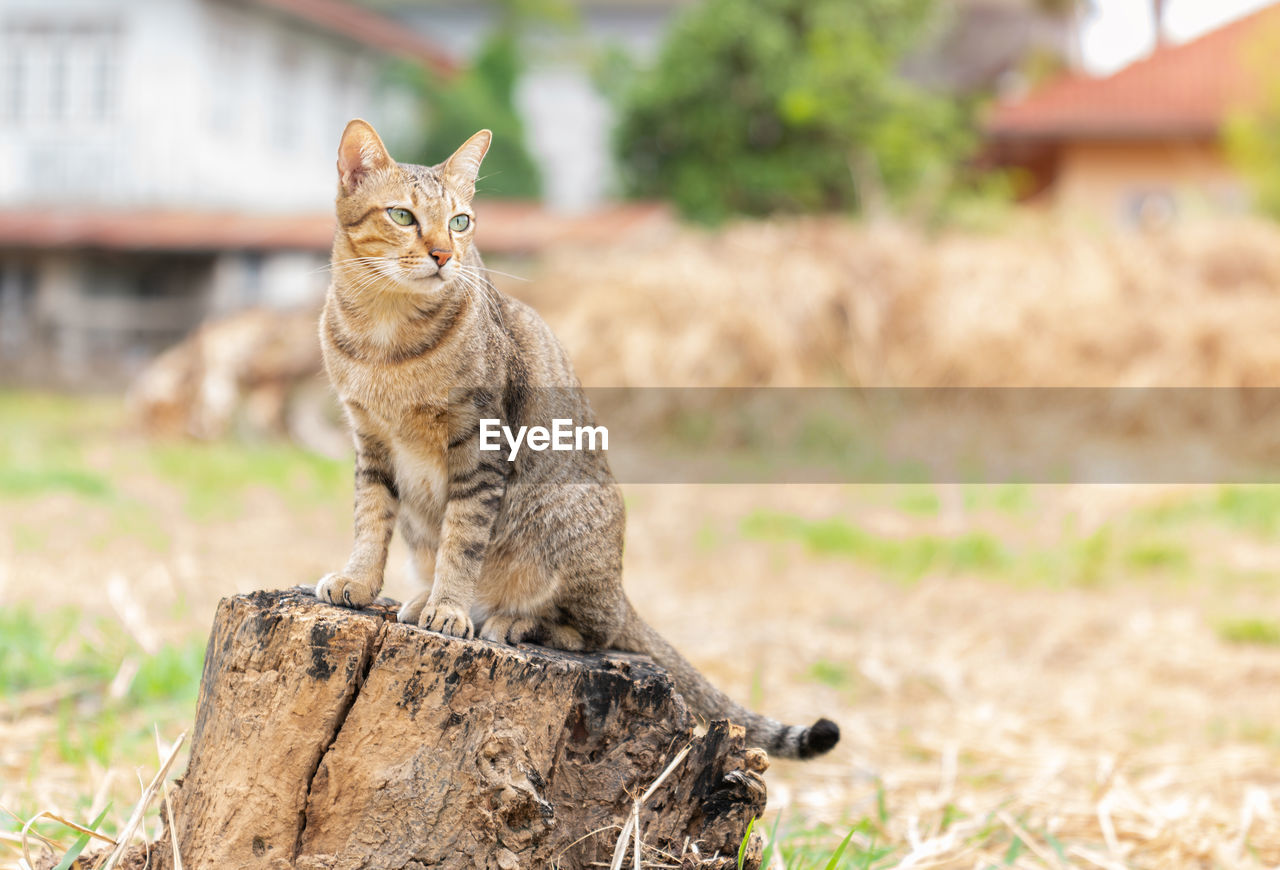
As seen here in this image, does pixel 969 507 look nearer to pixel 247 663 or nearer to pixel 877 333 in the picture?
pixel 877 333

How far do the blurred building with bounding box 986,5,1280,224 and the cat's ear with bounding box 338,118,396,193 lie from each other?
18601 mm

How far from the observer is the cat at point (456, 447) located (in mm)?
2035

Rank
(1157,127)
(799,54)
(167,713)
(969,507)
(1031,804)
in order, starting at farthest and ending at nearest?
(1157,127) → (799,54) → (969,507) → (167,713) → (1031,804)

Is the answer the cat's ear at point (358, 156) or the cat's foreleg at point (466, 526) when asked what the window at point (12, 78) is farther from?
the cat's foreleg at point (466, 526)

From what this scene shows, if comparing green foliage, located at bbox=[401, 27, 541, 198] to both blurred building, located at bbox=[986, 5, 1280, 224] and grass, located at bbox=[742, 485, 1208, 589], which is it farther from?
grass, located at bbox=[742, 485, 1208, 589]

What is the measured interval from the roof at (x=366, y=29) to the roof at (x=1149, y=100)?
10.0m

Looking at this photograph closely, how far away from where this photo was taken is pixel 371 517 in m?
2.19

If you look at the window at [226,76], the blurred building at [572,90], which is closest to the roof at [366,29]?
the window at [226,76]

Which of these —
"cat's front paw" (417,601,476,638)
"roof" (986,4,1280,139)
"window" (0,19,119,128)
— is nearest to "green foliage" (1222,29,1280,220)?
"roof" (986,4,1280,139)

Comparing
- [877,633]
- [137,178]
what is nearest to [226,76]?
[137,178]

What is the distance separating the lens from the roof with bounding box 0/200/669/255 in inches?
612

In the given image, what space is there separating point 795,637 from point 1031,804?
197 centimetres

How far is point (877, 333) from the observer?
8719 mm

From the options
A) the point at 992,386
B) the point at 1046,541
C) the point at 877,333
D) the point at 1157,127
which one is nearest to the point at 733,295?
the point at 877,333
